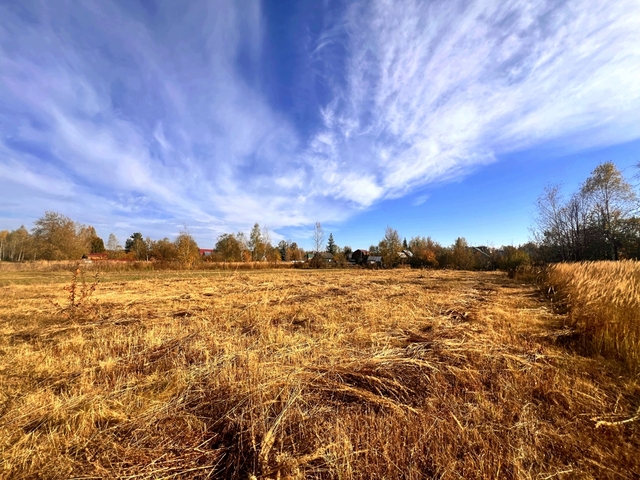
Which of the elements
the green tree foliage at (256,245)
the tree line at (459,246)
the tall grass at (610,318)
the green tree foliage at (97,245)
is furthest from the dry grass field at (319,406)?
the green tree foliage at (97,245)

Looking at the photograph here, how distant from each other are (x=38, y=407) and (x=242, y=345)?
271cm

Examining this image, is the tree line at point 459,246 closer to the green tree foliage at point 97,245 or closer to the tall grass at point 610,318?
the green tree foliage at point 97,245

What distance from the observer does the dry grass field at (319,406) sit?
210 cm

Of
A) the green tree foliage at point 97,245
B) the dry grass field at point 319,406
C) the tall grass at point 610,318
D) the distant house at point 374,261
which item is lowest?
the dry grass field at point 319,406

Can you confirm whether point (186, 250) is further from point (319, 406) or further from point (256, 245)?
point (319, 406)

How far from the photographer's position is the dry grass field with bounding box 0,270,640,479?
2104mm

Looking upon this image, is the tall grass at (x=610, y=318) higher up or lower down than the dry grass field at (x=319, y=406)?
higher up

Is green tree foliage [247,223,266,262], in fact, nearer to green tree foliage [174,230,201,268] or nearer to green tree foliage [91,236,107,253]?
green tree foliage [174,230,201,268]

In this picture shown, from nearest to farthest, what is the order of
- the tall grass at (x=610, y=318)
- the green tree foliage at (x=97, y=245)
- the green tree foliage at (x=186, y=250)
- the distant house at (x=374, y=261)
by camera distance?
the tall grass at (x=610, y=318) → the green tree foliage at (x=186, y=250) → the distant house at (x=374, y=261) → the green tree foliage at (x=97, y=245)

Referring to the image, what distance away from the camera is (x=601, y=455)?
6.99 feet

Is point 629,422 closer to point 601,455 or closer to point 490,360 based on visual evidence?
point 601,455

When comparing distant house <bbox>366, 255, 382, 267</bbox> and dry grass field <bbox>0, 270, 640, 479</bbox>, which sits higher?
distant house <bbox>366, 255, 382, 267</bbox>

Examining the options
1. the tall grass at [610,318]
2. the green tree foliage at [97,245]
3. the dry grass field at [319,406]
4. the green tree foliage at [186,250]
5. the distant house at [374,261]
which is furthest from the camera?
the green tree foliage at [97,245]

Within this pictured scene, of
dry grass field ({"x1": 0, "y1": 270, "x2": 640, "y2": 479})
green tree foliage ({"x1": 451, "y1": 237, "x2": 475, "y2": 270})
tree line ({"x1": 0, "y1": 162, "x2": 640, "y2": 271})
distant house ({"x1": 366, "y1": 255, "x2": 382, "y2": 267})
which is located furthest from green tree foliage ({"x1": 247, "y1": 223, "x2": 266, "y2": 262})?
dry grass field ({"x1": 0, "y1": 270, "x2": 640, "y2": 479})
